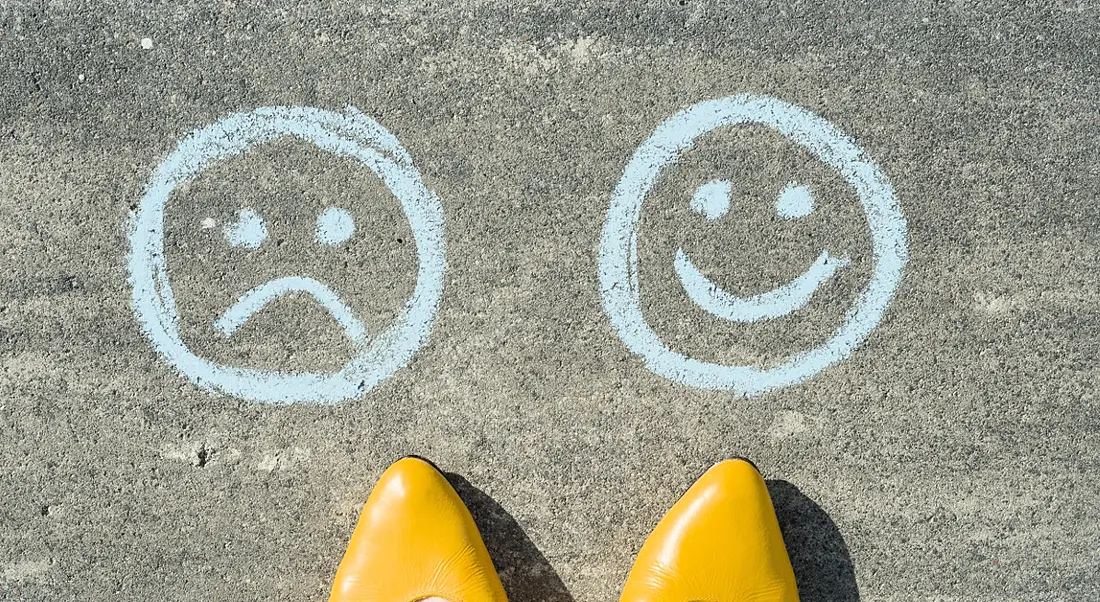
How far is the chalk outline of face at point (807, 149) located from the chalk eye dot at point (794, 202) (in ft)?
0.36

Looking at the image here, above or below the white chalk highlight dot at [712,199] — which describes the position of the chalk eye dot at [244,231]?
below

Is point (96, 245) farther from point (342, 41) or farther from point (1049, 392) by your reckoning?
point (1049, 392)

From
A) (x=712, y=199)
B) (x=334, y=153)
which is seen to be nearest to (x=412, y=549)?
(x=334, y=153)

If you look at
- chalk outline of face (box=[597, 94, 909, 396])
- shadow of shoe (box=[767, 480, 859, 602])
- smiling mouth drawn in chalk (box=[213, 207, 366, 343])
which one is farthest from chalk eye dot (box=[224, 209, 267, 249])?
shadow of shoe (box=[767, 480, 859, 602])

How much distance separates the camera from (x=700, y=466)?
2.07 metres

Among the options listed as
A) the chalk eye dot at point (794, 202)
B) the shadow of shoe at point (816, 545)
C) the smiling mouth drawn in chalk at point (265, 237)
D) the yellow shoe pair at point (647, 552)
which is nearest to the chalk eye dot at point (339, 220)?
the smiling mouth drawn in chalk at point (265, 237)

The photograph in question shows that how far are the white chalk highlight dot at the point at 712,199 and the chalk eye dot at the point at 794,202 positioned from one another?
15 centimetres

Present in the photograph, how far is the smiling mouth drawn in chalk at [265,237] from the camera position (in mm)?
2033

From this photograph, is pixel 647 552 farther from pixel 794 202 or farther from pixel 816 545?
pixel 794 202

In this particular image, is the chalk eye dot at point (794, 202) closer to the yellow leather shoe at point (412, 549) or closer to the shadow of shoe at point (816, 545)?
the shadow of shoe at point (816, 545)

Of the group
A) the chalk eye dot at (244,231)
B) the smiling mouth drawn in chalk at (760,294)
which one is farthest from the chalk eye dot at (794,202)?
the chalk eye dot at (244,231)

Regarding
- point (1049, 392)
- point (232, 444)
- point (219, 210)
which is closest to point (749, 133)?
point (1049, 392)

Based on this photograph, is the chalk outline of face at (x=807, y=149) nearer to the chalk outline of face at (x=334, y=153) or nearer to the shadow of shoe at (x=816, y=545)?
the shadow of shoe at (x=816, y=545)

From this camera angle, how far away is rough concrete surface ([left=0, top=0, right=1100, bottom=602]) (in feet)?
6.59
